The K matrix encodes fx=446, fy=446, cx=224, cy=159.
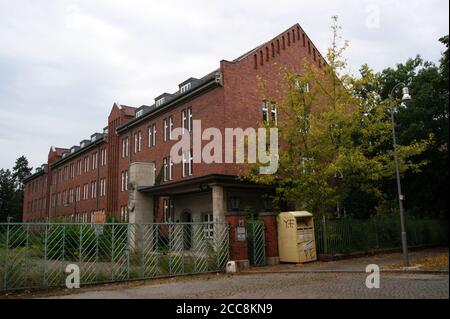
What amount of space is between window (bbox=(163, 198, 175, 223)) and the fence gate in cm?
1397

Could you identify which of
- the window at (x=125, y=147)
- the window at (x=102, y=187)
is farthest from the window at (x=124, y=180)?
the window at (x=102, y=187)

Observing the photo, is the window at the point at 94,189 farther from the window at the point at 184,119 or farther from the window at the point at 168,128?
the window at the point at 184,119

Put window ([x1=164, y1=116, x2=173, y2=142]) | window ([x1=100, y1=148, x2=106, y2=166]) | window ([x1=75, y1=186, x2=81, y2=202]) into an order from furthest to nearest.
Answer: window ([x1=75, y1=186, x2=81, y2=202])
window ([x1=100, y1=148, x2=106, y2=166])
window ([x1=164, y1=116, x2=173, y2=142])

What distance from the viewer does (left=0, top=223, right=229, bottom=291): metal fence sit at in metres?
12.3

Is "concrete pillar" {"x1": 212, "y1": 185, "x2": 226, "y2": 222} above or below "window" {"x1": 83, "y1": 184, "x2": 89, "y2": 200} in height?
below

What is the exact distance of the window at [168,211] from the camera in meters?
31.7

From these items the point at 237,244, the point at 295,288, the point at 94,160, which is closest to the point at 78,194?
the point at 94,160

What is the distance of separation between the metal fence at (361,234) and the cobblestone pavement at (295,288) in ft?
19.0

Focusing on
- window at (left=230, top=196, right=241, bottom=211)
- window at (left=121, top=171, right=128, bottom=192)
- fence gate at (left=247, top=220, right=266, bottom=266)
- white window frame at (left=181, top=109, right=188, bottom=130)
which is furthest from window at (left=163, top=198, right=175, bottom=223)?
fence gate at (left=247, top=220, right=266, bottom=266)

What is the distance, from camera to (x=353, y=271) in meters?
14.6

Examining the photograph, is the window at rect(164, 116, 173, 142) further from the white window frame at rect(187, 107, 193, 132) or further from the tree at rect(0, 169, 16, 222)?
the tree at rect(0, 169, 16, 222)

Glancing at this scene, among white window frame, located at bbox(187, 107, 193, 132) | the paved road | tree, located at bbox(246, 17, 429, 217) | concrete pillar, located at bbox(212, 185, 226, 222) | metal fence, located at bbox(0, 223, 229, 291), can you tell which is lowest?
the paved road

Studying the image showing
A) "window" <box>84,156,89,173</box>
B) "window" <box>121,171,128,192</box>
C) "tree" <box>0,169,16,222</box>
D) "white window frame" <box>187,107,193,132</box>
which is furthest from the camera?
"tree" <box>0,169,16,222</box>

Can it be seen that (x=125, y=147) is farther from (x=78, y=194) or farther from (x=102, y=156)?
(x=78, y=194)
